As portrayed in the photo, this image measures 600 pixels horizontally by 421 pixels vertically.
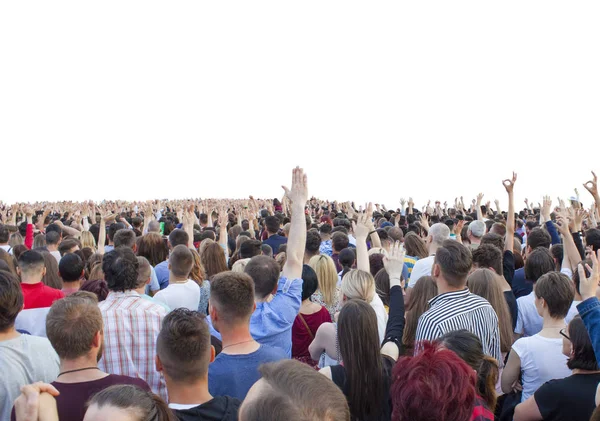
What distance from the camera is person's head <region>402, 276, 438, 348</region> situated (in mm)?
4742

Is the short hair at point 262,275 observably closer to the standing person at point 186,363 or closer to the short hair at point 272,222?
the standing person at point 186,363

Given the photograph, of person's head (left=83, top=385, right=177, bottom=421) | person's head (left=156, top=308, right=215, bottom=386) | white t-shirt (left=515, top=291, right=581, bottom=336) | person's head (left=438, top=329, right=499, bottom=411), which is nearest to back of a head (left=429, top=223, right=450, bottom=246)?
white t-shirt (left=515, top=291, right=581, bottom=336)

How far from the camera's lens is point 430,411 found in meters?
2.20

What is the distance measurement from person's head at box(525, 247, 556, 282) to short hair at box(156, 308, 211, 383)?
3.93 metres

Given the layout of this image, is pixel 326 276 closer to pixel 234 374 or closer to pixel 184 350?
pixel 234 374

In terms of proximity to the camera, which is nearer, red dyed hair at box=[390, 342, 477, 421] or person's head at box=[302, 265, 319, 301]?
red dyed hair at box=[390, 342, 477, 421]

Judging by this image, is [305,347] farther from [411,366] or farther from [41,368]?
[411,366]

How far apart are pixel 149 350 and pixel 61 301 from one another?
0.94 metres

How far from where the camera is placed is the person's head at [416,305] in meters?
4.74

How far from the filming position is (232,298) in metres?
3.43

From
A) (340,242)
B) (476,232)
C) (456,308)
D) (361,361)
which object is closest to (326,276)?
(456,308)

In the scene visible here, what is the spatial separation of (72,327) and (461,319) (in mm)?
2511

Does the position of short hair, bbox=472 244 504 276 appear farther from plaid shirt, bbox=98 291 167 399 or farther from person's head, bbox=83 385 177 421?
person's head, bbox=83 385 177 421

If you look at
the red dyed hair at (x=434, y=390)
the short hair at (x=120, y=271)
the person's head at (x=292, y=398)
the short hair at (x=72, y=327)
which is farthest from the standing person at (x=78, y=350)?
the person's head at (x=292, y=398)
